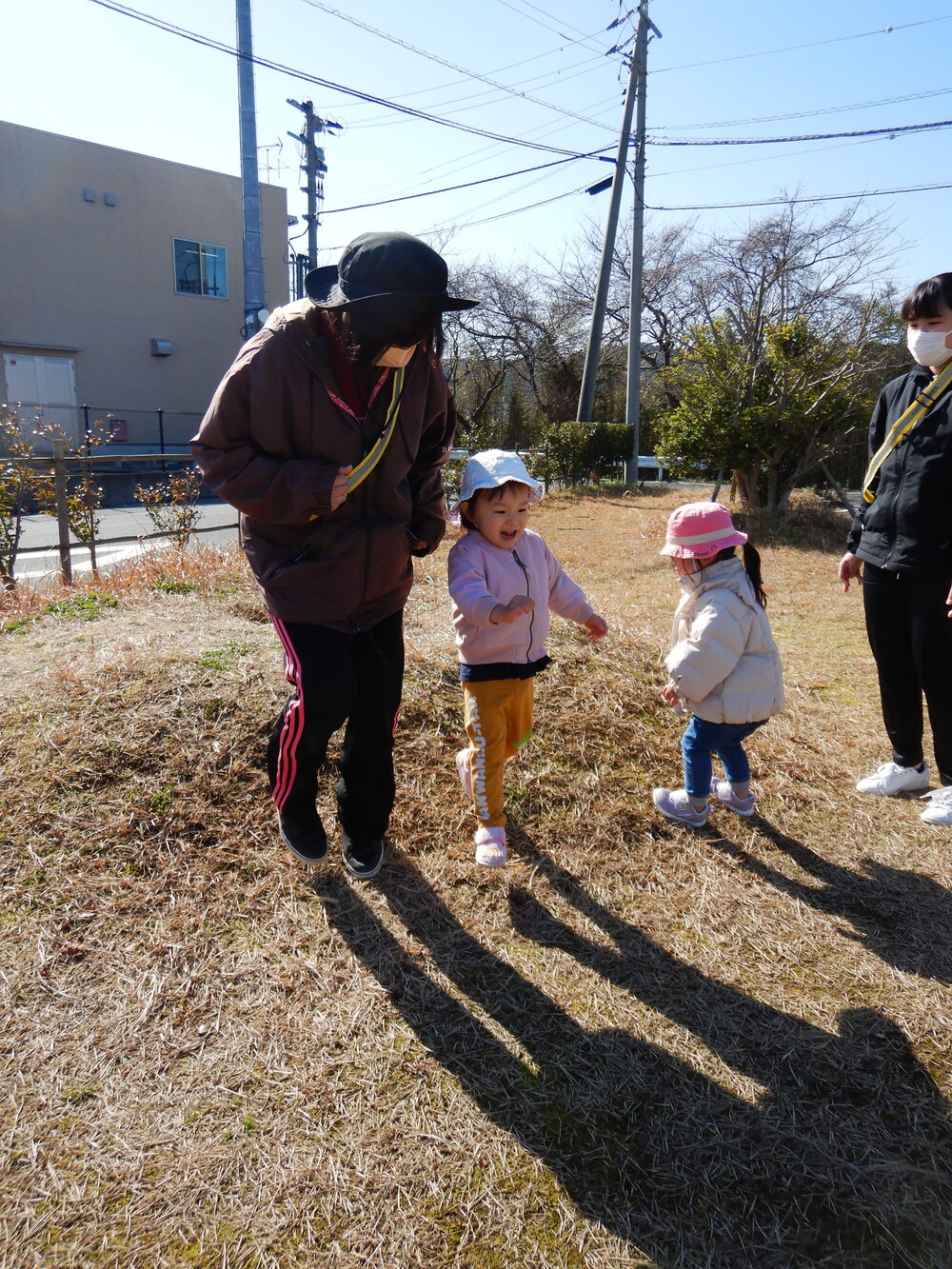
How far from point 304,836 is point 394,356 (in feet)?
4.54

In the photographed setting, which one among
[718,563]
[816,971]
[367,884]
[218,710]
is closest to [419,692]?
[218,710]

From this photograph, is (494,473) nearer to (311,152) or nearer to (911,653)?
(911,653)

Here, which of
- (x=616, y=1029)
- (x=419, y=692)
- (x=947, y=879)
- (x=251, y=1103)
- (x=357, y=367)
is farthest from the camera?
(x=419, y=692)

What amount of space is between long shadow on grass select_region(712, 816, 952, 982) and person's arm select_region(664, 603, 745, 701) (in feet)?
1.98

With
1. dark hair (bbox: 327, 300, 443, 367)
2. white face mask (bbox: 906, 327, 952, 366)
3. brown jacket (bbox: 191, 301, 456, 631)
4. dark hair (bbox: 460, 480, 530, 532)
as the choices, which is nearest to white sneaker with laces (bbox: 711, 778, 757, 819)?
dark hair (bbox: 460, 480, 530, 532)

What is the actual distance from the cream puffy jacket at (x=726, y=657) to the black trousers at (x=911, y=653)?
67 cm

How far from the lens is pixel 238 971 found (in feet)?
7.20

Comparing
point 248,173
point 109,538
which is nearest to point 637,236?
point 248,173

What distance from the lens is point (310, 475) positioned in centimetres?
213

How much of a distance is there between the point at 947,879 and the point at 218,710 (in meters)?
2.59

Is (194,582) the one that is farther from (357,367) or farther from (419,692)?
(357,367)

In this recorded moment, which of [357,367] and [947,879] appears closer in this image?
[357,367]

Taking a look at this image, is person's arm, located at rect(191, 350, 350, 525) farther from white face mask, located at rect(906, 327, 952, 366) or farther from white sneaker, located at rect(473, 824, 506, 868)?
white face mask, located at rect(906, 327, 952, 366)

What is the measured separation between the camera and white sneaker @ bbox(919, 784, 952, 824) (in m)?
3.12
